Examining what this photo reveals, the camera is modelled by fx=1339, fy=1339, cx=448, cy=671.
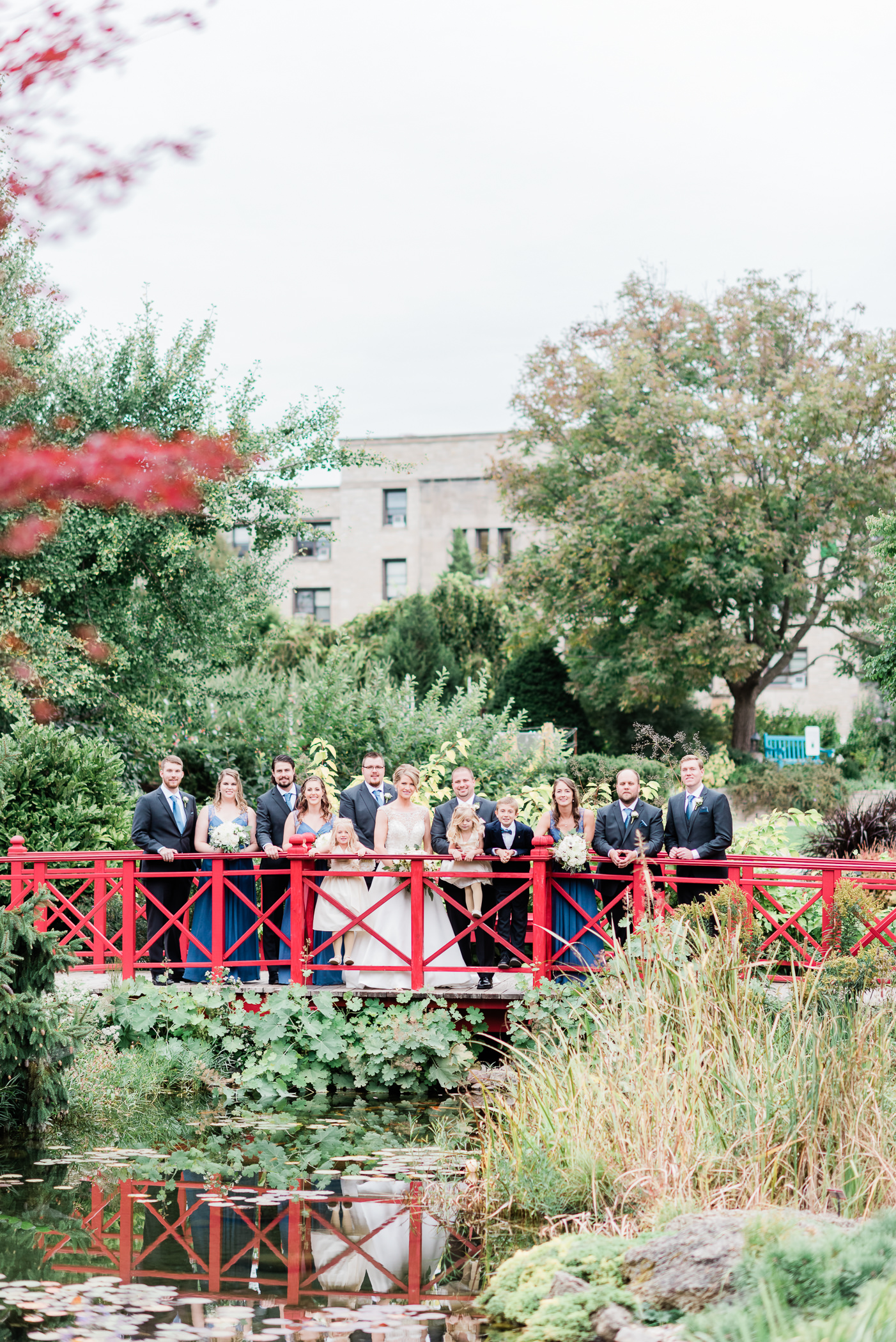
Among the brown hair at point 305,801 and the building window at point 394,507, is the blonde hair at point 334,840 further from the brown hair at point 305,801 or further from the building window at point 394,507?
the building window at point 394,507

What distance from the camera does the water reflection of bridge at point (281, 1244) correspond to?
6.40 m

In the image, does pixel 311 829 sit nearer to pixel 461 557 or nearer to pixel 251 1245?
pixel 251 1245

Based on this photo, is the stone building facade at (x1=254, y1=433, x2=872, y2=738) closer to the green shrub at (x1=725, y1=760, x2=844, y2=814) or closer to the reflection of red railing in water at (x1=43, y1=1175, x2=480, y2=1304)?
the green shrub at (x1=725, y1=760, x2=844, y2=814)

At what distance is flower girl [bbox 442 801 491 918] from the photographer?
1050cm

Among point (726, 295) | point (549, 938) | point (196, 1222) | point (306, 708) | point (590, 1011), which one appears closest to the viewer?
point (196, 1222)

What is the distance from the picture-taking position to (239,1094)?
1016cm

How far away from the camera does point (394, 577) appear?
52.9 m

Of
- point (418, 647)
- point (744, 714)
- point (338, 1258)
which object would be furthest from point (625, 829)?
point (418, 647)

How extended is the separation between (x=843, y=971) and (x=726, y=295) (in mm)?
29072

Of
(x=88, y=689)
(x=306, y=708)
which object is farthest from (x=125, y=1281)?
(x=306, y=708)

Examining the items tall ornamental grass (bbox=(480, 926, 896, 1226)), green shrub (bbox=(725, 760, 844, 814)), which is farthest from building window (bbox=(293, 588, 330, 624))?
tall ornamental grass (bbox=(480, 926, 896, 1226))

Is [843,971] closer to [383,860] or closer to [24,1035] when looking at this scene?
[383,860]

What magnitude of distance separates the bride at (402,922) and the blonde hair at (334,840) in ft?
0.79

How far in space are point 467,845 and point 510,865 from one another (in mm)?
703
